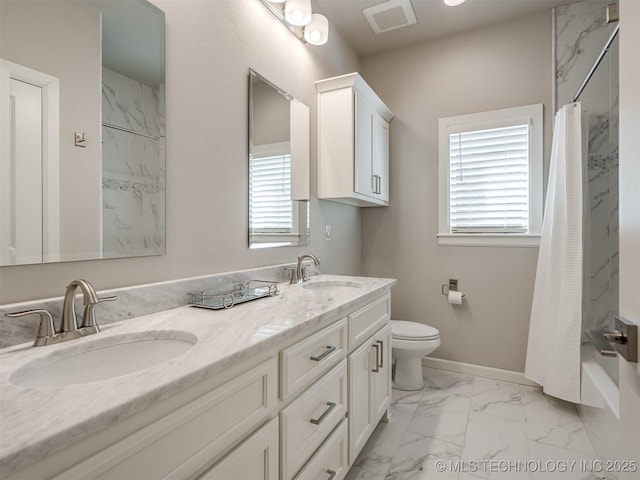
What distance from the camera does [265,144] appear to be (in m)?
1.79

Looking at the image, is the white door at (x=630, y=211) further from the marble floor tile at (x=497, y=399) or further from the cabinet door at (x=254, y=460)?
the marble floor tile at (x=497, y=399)

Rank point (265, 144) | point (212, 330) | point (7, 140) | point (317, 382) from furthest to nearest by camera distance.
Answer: point (265, 144) → point (317, 382) → point (212, 330) → point (7, 140)

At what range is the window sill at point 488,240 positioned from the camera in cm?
244

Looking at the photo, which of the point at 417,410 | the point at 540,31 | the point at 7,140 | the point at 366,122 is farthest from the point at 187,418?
the point at 540,31

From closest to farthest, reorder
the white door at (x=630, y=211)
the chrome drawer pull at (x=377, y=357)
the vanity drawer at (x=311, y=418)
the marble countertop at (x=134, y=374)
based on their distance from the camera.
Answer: the marble countertop at (x=134, y=374), the white door at (x=630, y=211), the vanity drawer at (x=311, y=418), the chrome drawer pull at (x=377, y=357)

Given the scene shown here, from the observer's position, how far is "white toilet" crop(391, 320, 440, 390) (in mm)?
2326

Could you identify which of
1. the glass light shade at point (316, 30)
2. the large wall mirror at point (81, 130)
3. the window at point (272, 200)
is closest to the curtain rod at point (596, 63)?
the glass light shade at point (316, 30)

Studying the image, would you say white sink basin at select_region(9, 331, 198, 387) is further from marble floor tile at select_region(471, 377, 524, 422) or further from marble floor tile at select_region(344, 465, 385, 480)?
marble floor tile at select_region(471, 377, 524, 422)

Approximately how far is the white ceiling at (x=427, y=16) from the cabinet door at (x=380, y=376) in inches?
87.4

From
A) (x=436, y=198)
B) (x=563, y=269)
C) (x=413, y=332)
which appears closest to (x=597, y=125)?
(x=563, y=269)

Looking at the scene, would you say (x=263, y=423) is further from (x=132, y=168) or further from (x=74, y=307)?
(x=132, y=168)

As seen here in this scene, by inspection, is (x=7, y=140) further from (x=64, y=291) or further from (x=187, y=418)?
(x=187, y=418)

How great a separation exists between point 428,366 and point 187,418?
8.28ft

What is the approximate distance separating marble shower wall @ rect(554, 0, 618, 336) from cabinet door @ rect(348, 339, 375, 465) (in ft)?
4.44
